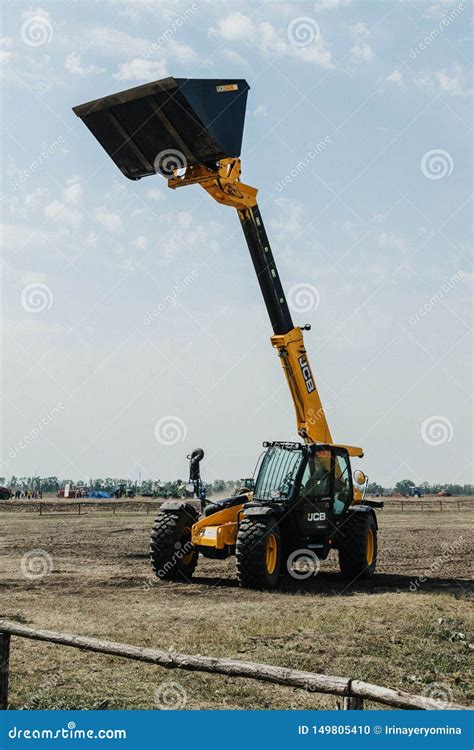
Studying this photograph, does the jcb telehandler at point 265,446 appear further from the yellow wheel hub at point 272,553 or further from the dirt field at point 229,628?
the dirt field at point 229,628

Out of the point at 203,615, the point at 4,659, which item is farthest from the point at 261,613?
the point at 4,659

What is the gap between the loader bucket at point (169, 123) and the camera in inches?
472

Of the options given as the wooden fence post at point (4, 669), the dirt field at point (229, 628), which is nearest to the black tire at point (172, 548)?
the dirt field at point (229, 628)

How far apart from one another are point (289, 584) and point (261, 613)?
126 inches

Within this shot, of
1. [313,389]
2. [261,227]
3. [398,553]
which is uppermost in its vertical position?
[261,227]

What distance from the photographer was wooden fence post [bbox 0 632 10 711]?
6.57 meters

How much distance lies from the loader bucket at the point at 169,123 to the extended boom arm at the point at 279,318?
1.11 m

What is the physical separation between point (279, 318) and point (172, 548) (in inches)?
186

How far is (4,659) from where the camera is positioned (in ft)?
21.8

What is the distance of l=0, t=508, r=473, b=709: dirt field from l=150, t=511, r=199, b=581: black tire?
14.4 inches

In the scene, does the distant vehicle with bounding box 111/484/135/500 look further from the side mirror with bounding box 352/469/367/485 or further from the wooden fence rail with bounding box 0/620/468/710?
the wooden fence rail with bounding box 0/620/468/710

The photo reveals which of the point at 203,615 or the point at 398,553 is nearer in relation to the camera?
the point at 203,615

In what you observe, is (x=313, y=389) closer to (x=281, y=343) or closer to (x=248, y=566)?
(x=281, y=343)

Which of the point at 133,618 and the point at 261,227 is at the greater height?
the point at 261,227
